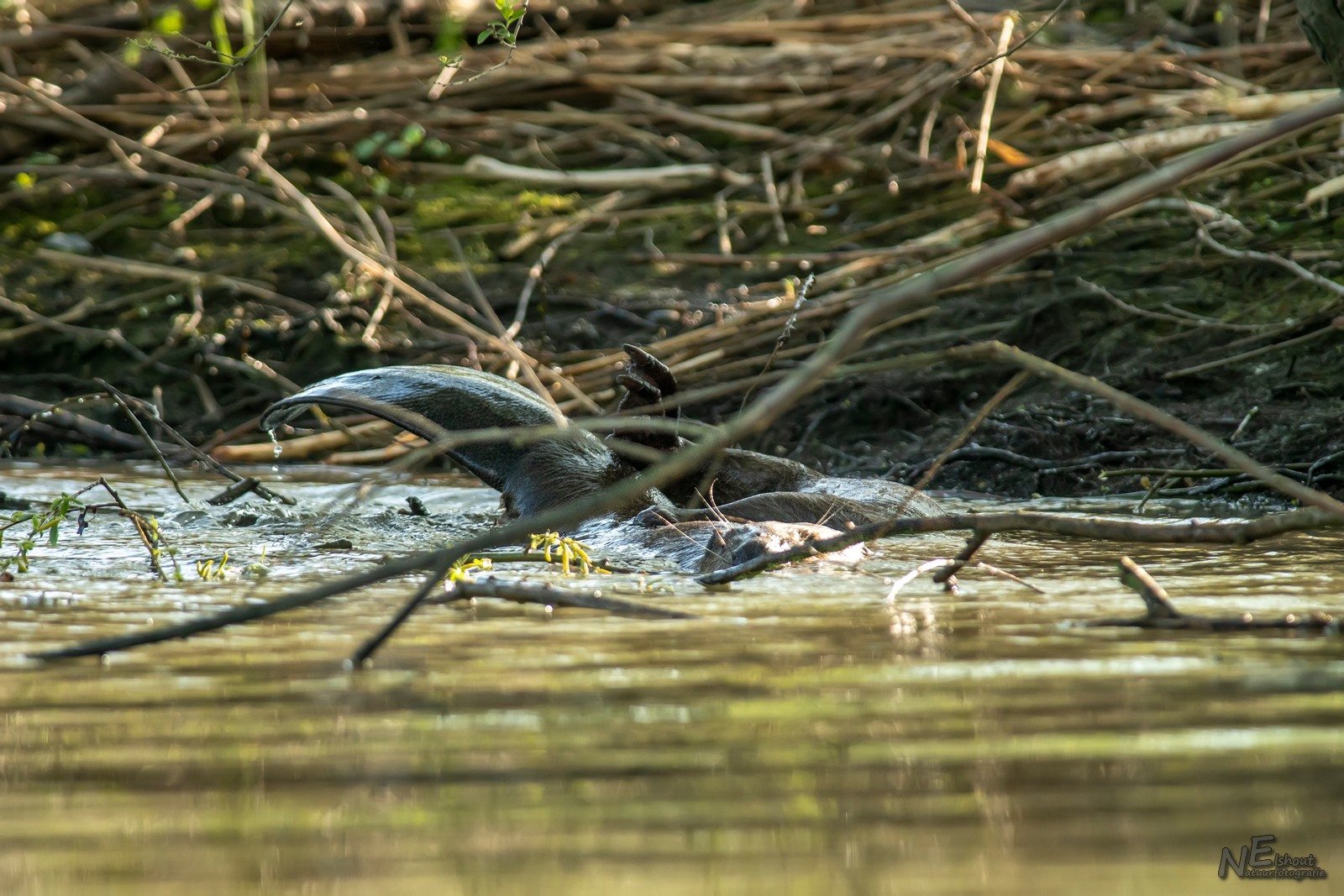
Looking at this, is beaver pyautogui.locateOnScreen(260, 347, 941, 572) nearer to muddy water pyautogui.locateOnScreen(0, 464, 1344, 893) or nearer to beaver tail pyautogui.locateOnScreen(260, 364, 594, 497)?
beaver tail pyautogui.locateOnScreen(260, 364, 594, 497)

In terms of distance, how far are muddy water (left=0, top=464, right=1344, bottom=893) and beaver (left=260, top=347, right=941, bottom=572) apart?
930 mm

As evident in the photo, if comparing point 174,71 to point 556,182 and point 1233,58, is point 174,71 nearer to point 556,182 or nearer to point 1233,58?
point 556,182

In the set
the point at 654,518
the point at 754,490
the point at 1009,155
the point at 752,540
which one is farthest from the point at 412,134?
the point at 752,540

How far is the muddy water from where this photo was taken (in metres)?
1.37

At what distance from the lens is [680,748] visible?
178 centimetres

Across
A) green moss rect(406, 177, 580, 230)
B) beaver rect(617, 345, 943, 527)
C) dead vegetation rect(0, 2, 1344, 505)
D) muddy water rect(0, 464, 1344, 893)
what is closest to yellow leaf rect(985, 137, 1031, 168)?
dead vegetation rect(0, 2, 1344, 505)

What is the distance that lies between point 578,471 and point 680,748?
100 inches

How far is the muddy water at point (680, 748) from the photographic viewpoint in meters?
1.37

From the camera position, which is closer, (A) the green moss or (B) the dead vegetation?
(B) the dead vegetation

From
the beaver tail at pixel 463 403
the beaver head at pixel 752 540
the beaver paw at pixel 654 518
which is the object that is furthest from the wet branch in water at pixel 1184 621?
the beaver tail at pixel 463 403

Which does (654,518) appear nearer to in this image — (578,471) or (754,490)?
(578,471)

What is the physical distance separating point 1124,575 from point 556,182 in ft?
20.0

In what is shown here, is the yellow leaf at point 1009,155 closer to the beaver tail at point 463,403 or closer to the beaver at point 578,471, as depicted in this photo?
the beaver at point 578,471

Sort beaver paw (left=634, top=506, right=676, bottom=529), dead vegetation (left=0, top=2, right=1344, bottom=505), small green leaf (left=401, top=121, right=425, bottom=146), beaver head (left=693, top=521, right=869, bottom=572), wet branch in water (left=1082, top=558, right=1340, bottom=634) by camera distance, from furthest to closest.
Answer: small green leaf (left=401, top=121, right=425, bottom=146)
dead vegetation (left=0, top=2, right=1344, bottom=505)
beaver paw (left=634, top=506, right=676, bottom=529)
beaver head (left=693, top=521, right=869, bottom=572)
wet branch in water (left=1082, top=558, right=1340, bottom=634)
